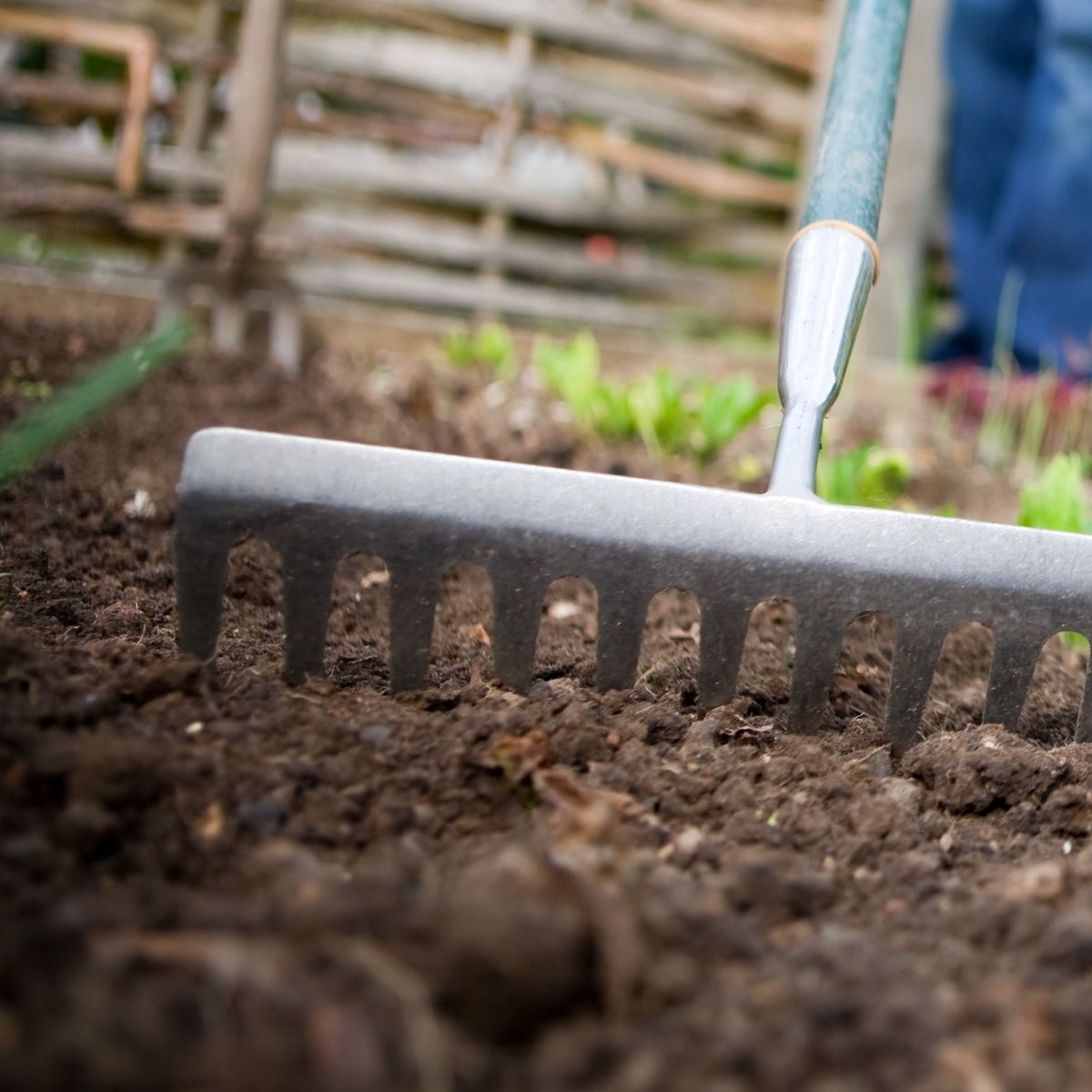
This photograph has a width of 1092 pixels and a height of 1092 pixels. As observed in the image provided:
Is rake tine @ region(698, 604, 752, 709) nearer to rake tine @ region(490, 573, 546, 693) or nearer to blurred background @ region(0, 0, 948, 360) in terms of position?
rake tine @ region(490, 573, 546, 693)

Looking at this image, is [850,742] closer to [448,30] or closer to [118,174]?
[118,174]

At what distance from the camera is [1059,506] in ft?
5.32

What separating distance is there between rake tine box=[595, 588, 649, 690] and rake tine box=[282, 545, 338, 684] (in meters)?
0.27

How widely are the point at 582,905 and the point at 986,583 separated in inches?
23.8

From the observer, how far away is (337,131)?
3.70 m

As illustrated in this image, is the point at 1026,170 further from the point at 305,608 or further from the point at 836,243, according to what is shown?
the point at 305,608

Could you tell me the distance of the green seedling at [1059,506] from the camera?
62.5 inches

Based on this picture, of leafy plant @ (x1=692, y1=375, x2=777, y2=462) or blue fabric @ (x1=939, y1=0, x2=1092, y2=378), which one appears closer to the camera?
leafy plant @ (x1=692, y1=375, x2=777, y2=462)

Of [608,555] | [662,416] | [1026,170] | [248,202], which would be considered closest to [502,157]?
[248,202]

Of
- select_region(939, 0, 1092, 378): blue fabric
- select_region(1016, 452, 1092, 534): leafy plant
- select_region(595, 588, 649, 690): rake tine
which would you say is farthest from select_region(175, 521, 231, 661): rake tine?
select_region(939, 0, 1092, 378): blue fabric

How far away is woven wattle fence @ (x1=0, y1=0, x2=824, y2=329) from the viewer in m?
3.51

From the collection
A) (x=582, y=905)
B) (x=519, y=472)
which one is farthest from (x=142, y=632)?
(x=582, y=905)

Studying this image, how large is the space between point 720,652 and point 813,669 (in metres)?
0.09

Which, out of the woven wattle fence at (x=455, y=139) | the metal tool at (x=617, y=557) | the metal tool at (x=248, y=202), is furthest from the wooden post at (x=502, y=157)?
the metal tool at (x=617, y=557)
